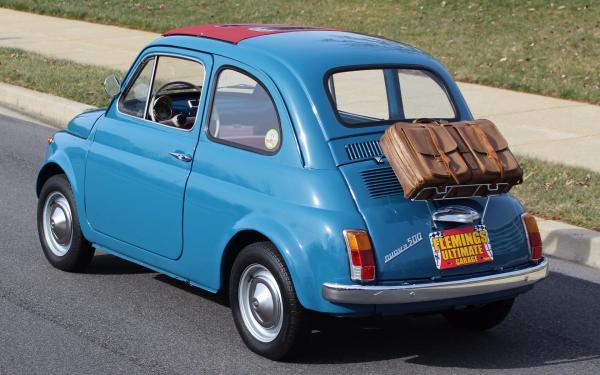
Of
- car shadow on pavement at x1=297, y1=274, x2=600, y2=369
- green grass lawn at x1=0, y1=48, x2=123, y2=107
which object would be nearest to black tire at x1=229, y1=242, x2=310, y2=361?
car shadow on pavement at x1=297, y1=274, x2=600, y2=369

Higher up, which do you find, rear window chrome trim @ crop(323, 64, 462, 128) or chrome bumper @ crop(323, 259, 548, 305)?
rear window chrome trim @ crop(323, 64, 462, 128)

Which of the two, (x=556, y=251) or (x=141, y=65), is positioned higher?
(x=141, y=65)

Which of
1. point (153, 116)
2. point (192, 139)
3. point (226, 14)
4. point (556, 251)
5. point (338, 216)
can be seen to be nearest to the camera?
point (338, 216)

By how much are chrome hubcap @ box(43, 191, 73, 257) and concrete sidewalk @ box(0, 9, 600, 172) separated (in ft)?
17.0

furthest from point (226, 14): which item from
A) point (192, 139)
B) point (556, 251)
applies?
point (192, 139)

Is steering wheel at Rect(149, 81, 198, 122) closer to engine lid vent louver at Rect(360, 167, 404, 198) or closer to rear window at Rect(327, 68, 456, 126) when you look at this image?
rear window at Rect(327, 68, 456, 126)

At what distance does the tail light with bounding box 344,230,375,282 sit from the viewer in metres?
5.61

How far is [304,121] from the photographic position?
19.8 feet

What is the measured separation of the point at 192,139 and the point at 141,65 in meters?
0.88

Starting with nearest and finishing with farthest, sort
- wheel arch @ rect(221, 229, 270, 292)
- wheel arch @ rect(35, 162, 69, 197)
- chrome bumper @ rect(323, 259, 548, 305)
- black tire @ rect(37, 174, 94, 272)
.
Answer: chrome bumper @ rect(323, 259, 548, 305) < wheel arch @ rect(221, 229, 270, 292) < black tire @ rect(37, 174, 94, 272) < wheel arch @ rect(35, 162, 69, 197)

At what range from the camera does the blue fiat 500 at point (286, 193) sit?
225 inches

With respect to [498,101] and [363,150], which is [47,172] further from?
[498,101]

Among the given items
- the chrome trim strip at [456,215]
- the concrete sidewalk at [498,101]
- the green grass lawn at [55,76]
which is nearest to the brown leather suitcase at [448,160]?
the chrome trim strip at [456,215]

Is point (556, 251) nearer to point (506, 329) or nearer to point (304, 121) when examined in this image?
point (506, 329)
